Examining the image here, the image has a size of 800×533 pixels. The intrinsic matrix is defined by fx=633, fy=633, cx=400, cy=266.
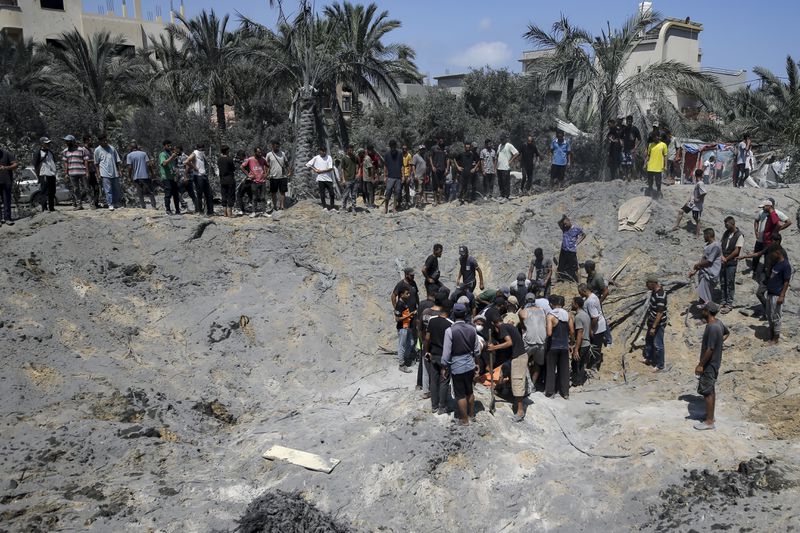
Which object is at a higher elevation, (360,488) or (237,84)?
(237,84)

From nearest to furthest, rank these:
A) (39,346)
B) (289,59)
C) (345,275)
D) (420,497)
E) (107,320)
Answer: (420,497)
(39,346)
(107,320)
(345,275)
(289,59)

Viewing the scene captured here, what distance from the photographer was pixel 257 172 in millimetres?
14422

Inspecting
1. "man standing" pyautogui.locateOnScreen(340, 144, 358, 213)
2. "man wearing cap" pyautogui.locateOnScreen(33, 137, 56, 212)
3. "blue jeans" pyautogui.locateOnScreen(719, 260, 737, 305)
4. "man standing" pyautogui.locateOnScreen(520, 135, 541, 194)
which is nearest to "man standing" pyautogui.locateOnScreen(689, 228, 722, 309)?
"blue jeans" pyautogui.locateOnScreen(719, 260, 737, 305)

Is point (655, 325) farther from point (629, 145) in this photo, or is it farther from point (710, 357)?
point (629, 145)

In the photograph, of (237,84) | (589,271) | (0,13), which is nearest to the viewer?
(589,271)

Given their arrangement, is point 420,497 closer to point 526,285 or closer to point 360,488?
point 360,488

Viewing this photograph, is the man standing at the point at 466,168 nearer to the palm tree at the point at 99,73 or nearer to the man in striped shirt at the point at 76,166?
the man in striped shirt at the point at 76,166

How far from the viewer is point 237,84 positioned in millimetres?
29641

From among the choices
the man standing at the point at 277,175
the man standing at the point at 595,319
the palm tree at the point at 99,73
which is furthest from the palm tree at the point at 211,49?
the man standing at the point at 595,319

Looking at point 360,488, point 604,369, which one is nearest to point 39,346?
point 360,488

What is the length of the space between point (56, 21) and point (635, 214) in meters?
37.3

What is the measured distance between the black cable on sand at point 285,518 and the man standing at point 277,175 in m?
9.05

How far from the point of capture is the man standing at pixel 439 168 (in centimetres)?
1644

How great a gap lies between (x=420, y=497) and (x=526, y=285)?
5621 millimetres
